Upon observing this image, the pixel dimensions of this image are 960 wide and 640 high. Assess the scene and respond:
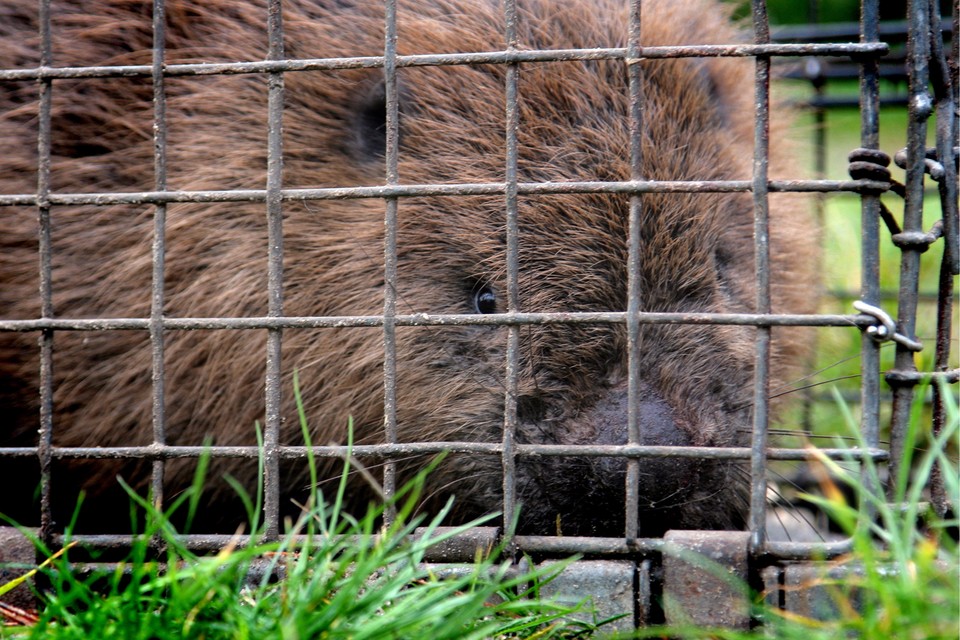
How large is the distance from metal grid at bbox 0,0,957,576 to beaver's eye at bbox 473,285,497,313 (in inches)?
20.1

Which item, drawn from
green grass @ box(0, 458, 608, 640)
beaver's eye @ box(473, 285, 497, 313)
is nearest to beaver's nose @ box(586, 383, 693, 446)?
beaver's eye @ box(473, 285, 497, 313)

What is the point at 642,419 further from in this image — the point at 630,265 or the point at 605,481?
the point at 630,265

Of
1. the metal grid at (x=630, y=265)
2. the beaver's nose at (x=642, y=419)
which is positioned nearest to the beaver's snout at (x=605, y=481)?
the beaver's nose at (x=642, y=419)

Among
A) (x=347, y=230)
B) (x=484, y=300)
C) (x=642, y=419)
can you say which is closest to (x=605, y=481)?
(x=642, y=419)

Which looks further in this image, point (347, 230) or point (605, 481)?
point (347, 230)

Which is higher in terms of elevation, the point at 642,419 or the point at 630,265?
the point at 630,265

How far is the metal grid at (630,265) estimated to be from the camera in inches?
81.6

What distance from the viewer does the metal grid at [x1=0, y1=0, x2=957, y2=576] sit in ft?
6.80

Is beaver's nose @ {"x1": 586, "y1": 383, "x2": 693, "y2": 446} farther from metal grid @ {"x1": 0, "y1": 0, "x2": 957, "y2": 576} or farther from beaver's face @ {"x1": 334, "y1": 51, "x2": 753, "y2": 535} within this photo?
metal grid @ {"x1": 0, "y1": 0, "x2": 957, "y2": 576}

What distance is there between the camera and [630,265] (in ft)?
7.06

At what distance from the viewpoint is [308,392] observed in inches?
110

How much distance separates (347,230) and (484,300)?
438 millimetres

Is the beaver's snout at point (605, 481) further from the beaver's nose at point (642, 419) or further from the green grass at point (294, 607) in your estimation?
the green grass at point (294, 607)

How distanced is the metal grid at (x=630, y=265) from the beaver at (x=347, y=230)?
420 mm
